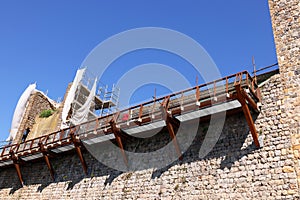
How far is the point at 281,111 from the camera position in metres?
9.56

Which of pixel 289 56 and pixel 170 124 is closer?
pixel 289 56

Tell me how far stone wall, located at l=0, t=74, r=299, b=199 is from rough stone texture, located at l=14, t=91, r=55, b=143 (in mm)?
13338

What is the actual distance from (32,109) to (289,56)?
23.1m

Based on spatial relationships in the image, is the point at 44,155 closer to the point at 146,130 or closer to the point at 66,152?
the point at 66,152

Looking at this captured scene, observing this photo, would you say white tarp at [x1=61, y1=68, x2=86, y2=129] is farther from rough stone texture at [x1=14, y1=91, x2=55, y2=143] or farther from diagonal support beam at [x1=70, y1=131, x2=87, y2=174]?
diagonal support beam at [x1=70, y1=131, x2=87, y2=174]

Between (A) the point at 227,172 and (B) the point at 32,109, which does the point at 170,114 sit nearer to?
(A) the point at 227,172

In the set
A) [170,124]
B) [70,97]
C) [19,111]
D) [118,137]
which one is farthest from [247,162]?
[19,111]

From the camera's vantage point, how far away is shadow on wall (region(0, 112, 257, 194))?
9.90 m

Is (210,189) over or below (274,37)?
below

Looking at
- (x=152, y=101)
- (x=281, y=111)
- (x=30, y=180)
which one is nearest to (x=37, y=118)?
(x=30, y=180)

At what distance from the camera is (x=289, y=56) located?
10.5m

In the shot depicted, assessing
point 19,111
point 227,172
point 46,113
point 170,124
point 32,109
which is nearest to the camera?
point 227,172

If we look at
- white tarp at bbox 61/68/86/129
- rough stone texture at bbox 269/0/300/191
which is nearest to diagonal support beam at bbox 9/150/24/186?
white tarp at bbox 61/68/86/129

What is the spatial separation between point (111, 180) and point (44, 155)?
4.99 metres
